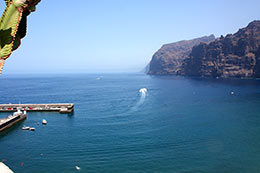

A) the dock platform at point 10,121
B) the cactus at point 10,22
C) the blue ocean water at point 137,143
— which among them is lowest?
the blue ocean water at point 137,143

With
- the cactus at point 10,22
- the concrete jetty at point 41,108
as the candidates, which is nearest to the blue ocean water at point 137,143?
the concrete jetty at point 41,108

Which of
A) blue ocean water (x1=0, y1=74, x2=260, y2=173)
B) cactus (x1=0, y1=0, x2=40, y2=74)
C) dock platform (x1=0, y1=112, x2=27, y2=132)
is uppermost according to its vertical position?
cactus (x1=0, y1=0, x2=40, y2=74)

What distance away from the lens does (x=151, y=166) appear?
29781 millimetres

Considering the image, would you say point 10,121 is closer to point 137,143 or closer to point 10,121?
point 10,121

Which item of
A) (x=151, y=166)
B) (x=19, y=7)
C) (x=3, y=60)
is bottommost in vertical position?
(x=151, y=166)

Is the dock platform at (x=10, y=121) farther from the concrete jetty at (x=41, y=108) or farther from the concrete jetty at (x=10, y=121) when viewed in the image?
the concrete jetty at (x=41, y=108)

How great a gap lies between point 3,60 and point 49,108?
69.2 metres

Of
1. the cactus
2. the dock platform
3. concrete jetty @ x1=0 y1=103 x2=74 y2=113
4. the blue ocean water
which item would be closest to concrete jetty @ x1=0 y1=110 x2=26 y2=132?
the dock platform

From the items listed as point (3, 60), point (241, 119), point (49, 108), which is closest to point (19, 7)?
point (3, 60)

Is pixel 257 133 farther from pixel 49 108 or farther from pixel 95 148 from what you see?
pixel 49 108

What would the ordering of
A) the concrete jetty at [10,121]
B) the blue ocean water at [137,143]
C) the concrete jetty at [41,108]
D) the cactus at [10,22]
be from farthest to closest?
the concrete jetty at [41,108], the concrete jetty at [10,121], the blue ocean water at [137,143], the cactus at [10,22]

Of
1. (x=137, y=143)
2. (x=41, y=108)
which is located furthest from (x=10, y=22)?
(x=41, y=108)

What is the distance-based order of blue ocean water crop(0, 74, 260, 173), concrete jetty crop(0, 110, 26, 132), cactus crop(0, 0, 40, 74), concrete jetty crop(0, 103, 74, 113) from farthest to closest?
concrete jetty crop(0, 103, 74, 113) < concrete jetty crop(0, 110, 26, 132) < blue ocean water crop(0, 74, 260, 173) < cactus crop(0, 0, 40, 74)

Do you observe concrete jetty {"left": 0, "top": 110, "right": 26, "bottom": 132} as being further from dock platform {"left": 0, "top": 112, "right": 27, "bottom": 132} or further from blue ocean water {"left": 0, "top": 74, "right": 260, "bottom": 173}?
blue ocean water {"left": 0, "top": 74, "right": 260, "bottom": 173}
